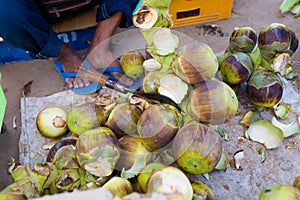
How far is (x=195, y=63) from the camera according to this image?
1.52m

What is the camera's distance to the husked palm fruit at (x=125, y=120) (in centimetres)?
151

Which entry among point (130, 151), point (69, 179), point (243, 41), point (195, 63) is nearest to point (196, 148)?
point (130, 151)

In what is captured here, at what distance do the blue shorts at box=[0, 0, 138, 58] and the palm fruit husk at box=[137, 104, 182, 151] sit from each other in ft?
3.13

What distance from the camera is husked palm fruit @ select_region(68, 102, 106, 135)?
5.27 feet

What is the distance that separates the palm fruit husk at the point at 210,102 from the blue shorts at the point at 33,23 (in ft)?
3.17

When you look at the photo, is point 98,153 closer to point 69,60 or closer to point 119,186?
point 119,186

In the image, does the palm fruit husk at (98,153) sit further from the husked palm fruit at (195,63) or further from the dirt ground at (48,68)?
the dirt ground at (48,68)

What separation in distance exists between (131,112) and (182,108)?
23 cm

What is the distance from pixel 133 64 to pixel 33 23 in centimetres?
62

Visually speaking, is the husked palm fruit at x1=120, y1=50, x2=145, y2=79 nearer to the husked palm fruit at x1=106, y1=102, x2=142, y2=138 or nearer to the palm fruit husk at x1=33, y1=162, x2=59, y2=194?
the husked palm fruit at x1=106, y1=102, x2=142, y2=138

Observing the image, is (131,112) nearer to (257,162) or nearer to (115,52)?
(257,162)

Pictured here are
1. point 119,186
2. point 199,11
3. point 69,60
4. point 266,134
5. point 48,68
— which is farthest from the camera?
point 199,11

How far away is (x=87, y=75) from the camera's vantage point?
213cm

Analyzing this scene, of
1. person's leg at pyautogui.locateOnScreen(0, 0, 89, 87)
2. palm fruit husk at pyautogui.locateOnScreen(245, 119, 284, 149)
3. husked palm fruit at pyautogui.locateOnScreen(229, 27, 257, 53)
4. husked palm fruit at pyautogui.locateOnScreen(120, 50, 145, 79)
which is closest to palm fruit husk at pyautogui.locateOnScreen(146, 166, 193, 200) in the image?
palm fruit husk at pyautogui.locateOnScreen(245, 119, 284, 149)
